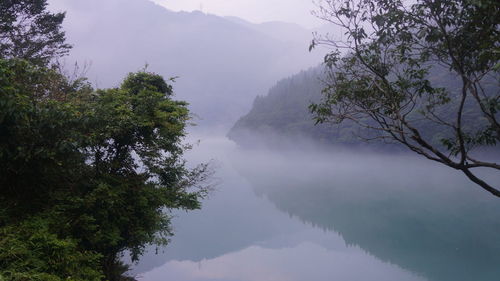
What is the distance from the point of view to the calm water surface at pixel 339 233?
69.4 ft

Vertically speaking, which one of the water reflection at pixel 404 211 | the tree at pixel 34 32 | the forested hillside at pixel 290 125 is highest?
the forested hillside at pixel 290 125

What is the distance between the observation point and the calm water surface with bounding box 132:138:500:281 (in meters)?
21.1

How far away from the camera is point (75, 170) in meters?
6.03

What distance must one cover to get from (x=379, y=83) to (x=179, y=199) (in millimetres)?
6305

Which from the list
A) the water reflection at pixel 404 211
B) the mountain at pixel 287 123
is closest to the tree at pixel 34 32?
the water reflection at pixel 404 211

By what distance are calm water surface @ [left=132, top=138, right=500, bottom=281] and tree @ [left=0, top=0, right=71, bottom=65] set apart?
14.0m

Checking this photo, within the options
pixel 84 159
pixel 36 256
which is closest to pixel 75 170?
pixel 84 159

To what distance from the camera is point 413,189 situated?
142ft

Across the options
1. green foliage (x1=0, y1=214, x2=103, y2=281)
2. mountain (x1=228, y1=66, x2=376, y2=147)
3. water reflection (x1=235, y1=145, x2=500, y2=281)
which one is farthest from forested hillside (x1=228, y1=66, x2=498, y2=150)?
green foliage (x1=0, y1=214, x2=103, y2=281)

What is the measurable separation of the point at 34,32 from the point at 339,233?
85.5 ft

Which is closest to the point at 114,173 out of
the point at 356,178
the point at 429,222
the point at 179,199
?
the point at 179,199

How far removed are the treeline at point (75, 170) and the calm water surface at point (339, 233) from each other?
14.1 meters

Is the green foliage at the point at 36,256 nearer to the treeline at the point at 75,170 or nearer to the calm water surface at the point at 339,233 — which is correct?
the treeline at the point at 75,170

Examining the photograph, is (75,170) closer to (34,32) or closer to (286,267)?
(34,32)
